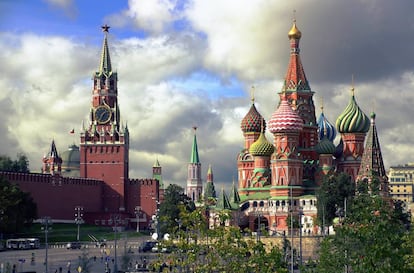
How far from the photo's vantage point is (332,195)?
116m

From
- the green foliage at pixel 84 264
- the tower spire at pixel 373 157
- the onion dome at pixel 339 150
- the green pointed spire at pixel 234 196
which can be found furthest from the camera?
the onion dome at pixel 339 150

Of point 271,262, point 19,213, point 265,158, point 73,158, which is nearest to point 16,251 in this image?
point 19,213

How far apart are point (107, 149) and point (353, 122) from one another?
166 ft

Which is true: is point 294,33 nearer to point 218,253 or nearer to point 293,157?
point 293,157

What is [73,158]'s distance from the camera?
650 feet

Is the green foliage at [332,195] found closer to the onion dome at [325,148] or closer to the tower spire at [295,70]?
the onion dome at [325,148]

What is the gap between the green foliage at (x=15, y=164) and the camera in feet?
548

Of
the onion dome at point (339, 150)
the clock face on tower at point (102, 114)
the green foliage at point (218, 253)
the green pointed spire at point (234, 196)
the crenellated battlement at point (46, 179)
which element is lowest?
the green foliage at point (218, 253)

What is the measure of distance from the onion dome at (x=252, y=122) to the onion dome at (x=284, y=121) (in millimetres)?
12833

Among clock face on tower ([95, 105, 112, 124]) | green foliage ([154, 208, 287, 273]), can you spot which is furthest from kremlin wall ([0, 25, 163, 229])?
green foliage ([154, 208, 287, 273])

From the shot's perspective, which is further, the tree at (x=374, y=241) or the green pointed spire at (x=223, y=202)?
the green pointed spire at (x=223, y=202)

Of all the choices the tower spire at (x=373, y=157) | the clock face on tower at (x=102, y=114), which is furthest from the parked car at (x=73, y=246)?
the clock face on tower at (x=102, y=114)

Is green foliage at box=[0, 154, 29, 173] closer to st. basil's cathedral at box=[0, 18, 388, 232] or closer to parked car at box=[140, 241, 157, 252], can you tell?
st. basil's cathedral at box=[0, 18, 388, 232]

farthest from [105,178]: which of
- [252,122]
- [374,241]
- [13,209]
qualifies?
[374,241]
